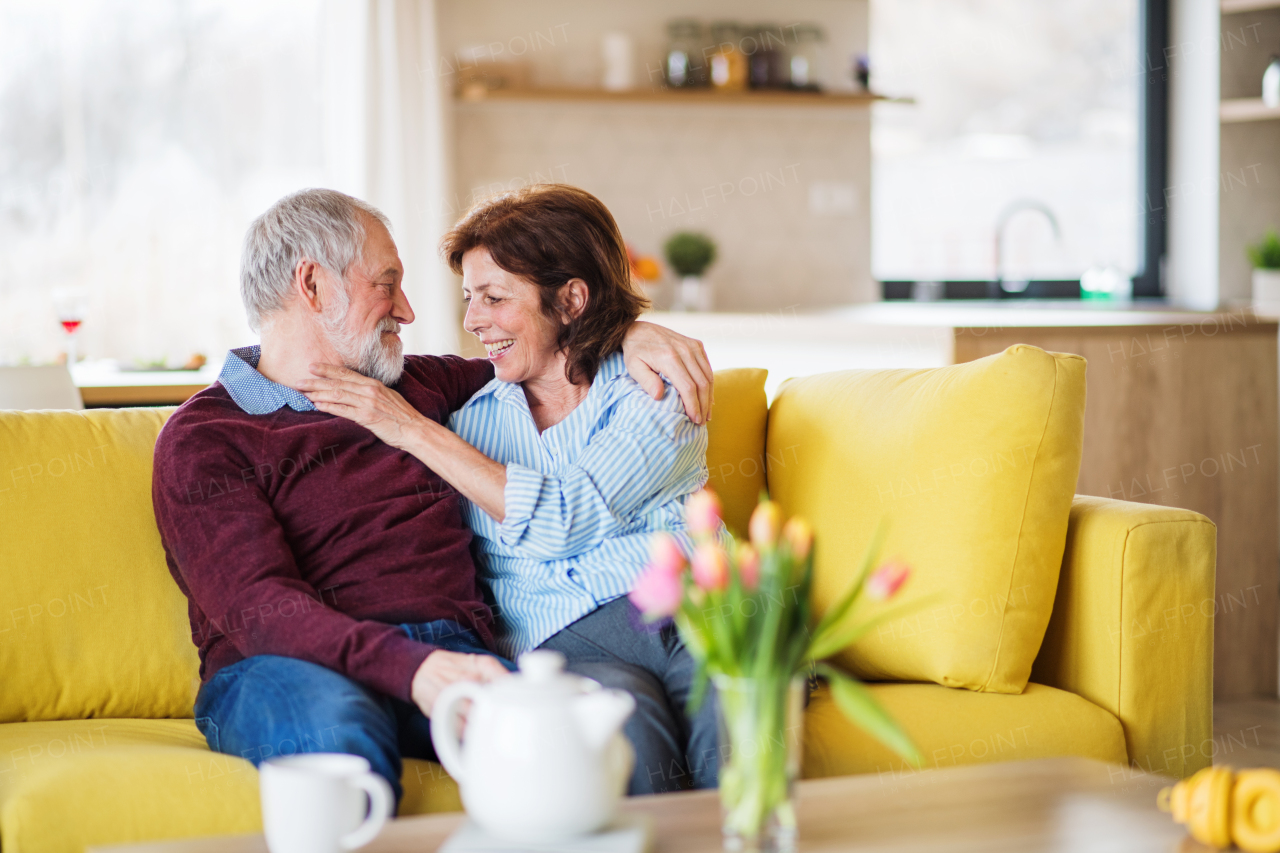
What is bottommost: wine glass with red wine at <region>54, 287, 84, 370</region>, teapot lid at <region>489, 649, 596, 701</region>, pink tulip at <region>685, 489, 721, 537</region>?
teapot lid at <region>489, 649, 596, 701</region>

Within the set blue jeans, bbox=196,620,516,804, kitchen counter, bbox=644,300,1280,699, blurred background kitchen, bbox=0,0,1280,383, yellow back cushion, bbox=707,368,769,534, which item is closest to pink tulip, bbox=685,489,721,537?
blue jeans, bbox=196,620,516,804

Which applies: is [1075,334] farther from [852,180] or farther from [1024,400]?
[852,180]

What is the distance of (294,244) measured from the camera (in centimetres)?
189

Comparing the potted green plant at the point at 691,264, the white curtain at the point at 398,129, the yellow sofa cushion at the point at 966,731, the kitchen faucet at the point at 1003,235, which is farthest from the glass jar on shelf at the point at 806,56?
the yellow sofa cushion at the point at 966,731

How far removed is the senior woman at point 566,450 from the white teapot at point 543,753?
489 millimetres

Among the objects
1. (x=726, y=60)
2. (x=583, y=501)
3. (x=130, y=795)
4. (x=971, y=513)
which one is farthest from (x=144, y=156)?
(x=971, y=513)

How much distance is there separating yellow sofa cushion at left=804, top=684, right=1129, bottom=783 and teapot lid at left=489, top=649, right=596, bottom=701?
71 centimetres

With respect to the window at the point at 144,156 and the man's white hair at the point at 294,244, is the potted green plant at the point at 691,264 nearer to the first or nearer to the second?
the window at the point at 144,156

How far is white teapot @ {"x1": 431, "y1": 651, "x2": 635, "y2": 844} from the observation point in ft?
3.51

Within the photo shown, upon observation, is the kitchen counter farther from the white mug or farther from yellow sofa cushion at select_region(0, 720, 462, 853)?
the white mug

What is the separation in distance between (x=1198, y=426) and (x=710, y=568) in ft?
8.82

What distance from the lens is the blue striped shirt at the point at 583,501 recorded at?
1.80 m

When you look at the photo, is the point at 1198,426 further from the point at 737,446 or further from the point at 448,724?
the point at 448,724

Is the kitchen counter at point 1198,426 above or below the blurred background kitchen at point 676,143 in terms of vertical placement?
below
